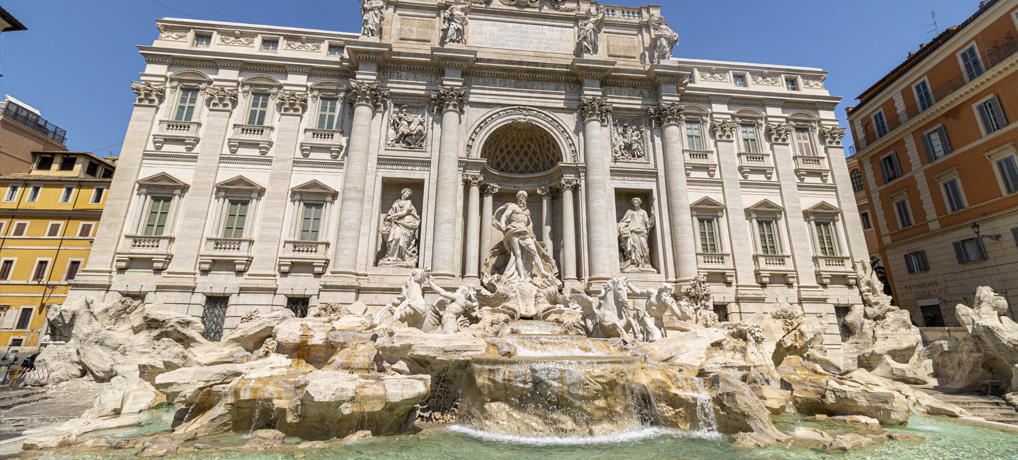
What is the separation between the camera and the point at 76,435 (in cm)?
841

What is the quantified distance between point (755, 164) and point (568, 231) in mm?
10724

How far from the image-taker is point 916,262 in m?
22.9

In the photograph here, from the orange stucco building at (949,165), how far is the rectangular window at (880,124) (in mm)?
66

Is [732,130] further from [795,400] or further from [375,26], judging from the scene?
[375,26]

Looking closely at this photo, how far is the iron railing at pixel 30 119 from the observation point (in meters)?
29.1

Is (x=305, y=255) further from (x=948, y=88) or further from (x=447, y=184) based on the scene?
(x=948, y=88)

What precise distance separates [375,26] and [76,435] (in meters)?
17.8

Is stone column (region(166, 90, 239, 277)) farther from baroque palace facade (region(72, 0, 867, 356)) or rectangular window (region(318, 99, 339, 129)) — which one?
rectangular window (region(318, 99, 339, 129))

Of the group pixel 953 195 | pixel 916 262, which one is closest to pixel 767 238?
pixel 953 195

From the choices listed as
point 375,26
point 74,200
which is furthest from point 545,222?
point 74,200

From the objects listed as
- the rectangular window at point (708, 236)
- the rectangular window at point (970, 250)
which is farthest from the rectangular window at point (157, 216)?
the rectangular window at point (970, 250)

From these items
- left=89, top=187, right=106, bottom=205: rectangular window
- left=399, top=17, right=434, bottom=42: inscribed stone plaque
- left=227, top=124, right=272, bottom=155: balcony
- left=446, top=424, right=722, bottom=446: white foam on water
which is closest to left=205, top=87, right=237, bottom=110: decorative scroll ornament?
left=227, top=124, right=272, bottom=155: balcony

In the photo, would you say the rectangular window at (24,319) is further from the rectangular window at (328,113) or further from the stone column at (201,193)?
the rectangular window at (328,113)

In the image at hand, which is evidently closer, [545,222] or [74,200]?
[545,222]
